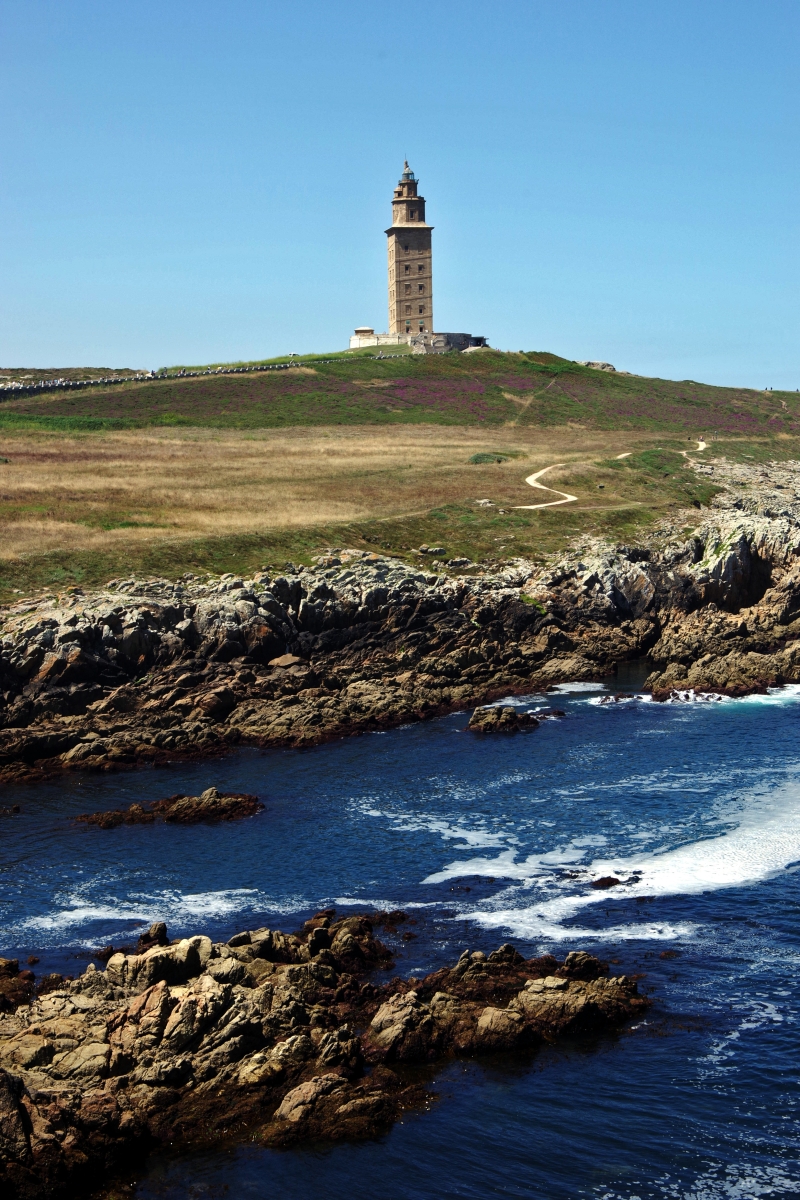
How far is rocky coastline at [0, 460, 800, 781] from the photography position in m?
A: 52.5

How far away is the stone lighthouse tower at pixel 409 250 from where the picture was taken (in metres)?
161

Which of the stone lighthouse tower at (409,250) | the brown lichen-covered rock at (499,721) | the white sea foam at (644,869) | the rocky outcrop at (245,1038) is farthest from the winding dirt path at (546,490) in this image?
the stone lighthouse tower at (409,250)

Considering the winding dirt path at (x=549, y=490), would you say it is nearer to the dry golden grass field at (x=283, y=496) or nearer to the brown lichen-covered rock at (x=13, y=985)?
the dry golden grass field at (x=283, y=496)

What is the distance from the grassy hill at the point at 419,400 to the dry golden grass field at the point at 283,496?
8943 millimetres

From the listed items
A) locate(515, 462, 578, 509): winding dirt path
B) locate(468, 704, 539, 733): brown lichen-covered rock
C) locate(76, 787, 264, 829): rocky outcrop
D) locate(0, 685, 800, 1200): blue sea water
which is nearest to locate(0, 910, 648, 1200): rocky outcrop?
locate(0, 685, 800, 1200): blue sea water

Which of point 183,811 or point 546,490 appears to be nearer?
point 183,811

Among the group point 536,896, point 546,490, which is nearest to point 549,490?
point 546,490

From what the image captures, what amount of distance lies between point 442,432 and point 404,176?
60.1 metres

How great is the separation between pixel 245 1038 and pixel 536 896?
483 inches

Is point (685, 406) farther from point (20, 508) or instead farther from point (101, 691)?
A: point (101, 691)

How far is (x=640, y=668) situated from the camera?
2554 inches

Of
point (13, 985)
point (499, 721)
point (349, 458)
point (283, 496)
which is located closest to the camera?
point (13, 985)

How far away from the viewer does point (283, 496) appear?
82.6 meters

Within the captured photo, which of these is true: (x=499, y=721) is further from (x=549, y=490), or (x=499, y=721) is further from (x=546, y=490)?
(x=549, y=490)
